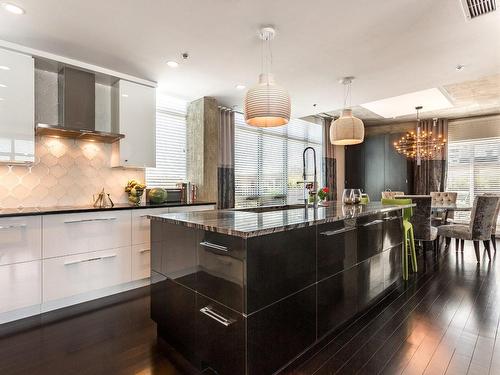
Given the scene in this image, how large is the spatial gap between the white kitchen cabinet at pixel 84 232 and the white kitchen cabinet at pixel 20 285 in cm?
16

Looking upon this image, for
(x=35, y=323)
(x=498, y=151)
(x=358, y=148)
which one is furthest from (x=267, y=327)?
(x=498, y=151)

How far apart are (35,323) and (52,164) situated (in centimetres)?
172

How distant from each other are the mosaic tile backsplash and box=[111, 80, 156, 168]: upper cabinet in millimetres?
227

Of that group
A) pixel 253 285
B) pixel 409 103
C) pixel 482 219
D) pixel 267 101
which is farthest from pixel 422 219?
pixel 253 285

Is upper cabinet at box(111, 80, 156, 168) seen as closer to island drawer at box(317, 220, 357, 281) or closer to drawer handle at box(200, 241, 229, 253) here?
drawer handle at box(200, 241, 229, 253)

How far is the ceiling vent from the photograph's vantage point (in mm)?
2199

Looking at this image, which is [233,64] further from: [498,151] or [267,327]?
[498,151]

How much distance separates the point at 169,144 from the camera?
4457 mm

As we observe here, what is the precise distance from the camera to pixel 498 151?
6.34 metres

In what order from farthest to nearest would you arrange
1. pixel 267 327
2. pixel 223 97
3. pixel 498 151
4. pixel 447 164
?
pixel 447 164 < pixel 498 151 < pixel 223 97 < pixel 267 327

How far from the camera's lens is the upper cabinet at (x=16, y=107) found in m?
2.66

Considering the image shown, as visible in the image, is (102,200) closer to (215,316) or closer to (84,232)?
(84,232)

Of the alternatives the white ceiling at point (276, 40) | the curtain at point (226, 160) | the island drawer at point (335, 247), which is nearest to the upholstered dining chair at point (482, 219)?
the white ceiling at point (276, 40)

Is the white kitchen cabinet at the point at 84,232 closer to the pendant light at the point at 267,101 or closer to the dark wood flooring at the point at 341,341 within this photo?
the dark wood flooring at the point at 341,341
